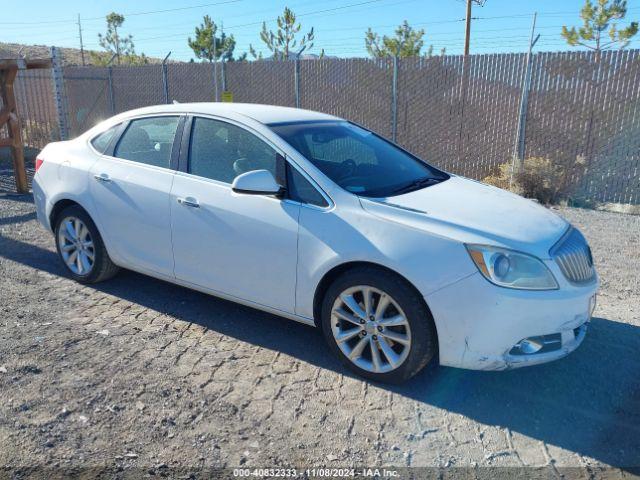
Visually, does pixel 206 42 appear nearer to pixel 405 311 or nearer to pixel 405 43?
pixel 405 43

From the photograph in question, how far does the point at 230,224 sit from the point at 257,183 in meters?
0.41

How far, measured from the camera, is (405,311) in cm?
336

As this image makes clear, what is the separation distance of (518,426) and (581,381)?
0.74 m

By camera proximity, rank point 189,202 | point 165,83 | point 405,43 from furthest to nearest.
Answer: point 405,43 < point 165,83 < point 189,202

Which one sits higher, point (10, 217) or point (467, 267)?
point (467, 267)

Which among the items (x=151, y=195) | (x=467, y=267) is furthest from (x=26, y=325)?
(x=467, y=267)

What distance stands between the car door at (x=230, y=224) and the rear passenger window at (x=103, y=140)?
3.15 feet

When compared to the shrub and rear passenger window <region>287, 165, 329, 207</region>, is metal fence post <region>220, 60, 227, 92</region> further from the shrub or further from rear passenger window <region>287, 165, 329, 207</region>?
rear passenger window <region>287, 165, 329, 207</region>

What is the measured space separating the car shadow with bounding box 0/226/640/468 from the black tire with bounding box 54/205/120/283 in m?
0.47

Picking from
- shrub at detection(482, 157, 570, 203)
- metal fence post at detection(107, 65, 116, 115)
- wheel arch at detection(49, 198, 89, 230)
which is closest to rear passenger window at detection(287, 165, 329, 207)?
wheel arch at detection(49, 198, 89, 230)

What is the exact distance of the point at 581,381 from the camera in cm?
367

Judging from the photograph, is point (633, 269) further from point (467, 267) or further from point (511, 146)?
point (511, 146)

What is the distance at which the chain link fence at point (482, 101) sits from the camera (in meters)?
9.38

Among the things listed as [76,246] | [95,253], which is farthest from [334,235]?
[76,246]
